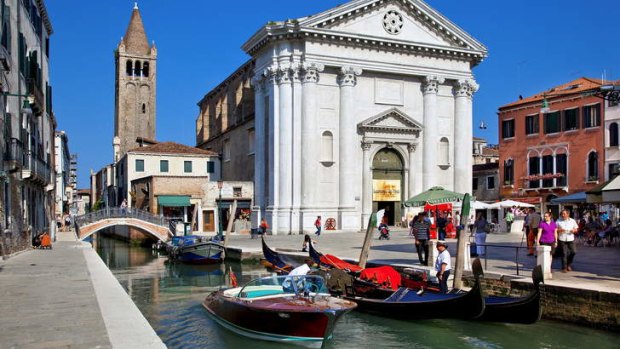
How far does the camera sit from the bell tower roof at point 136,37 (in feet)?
240

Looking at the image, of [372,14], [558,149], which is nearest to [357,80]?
[372,14]

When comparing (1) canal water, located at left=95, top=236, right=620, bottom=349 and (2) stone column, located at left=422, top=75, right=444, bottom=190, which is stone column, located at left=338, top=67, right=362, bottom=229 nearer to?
(2) stone column, located at left=422, top=75, right=444, bottom=190

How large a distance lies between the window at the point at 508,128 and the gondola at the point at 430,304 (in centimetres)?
3250

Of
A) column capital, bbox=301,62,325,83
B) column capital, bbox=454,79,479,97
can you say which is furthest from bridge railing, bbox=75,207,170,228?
column capital, bbox=454,79,479,97

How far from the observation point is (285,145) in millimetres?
36281

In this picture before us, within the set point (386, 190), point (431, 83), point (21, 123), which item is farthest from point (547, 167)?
point (21, 123)

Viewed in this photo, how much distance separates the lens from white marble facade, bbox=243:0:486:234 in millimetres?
36250

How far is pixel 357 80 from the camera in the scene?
38.0m

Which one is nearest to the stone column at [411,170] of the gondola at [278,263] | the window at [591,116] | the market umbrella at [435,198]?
the window at [591,116]

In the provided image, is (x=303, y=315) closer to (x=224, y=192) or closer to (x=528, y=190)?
(x=224, y=192)

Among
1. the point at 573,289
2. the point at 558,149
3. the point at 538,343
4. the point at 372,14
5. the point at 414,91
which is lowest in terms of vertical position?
the point at 538,343

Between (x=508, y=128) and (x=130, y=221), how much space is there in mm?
25721

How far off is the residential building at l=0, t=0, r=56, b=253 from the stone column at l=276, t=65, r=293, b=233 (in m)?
12.2

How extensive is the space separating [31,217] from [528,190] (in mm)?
30910
